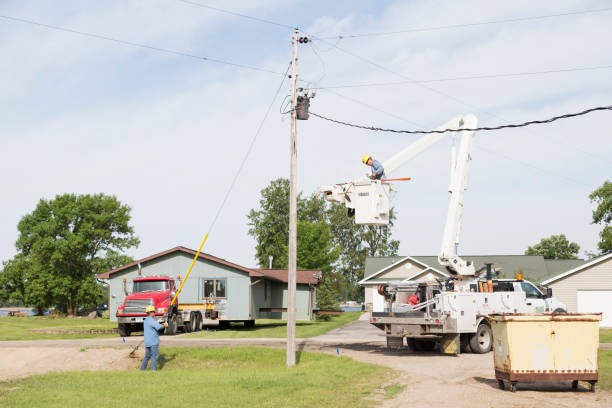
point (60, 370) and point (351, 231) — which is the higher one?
point (351, 231)

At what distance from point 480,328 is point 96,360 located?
11593mm

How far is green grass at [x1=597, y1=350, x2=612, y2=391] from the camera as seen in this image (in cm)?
1252

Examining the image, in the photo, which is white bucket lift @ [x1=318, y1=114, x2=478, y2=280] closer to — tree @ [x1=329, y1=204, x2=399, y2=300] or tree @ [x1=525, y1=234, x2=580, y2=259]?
tree @ [x1=329, y1=204, x2=399, y2=300]

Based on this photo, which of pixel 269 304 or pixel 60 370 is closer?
pixel 60 370

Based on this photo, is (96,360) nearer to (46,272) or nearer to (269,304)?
(269,304)

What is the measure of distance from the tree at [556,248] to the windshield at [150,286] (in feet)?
322

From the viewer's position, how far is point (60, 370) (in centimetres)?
1706

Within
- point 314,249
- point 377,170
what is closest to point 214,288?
point 377,170

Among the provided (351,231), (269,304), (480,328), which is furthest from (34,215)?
(480,328)

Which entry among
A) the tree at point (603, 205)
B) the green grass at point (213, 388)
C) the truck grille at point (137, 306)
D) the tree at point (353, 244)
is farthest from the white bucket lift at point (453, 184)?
the tree at point (353, 244)

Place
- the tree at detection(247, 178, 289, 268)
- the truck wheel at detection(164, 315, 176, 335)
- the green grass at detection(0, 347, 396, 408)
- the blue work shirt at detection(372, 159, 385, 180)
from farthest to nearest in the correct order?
the tree at detection(247, 178, 289, 268)
the truck wheel at detection(164, 315, 176, 335)
the blue work shirt at detection(372, 159, 385, 180)
the green grass at detection(0, 347, 396, 408)

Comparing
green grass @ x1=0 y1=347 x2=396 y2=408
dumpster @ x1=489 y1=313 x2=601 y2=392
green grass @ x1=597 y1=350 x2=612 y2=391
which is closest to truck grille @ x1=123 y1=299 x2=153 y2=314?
green grass @ x1=0 y1=347 x2=396 y2=408

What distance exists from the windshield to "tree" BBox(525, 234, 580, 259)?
9805 cm

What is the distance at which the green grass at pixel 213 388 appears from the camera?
1098 centimetres
